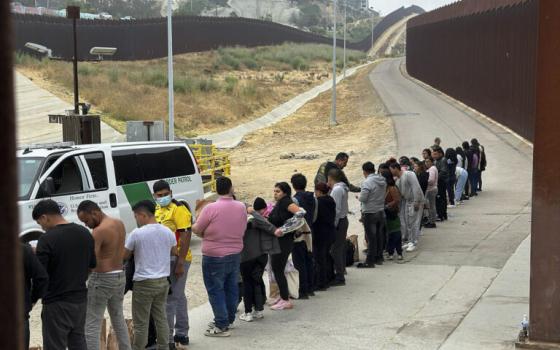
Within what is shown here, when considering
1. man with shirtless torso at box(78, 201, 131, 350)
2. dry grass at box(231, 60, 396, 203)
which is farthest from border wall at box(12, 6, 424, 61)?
man with shirtless torso at box(78, 201, 131, 350)

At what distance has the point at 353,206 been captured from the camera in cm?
2150

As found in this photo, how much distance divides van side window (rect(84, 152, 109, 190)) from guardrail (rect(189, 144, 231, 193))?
10.2 meters

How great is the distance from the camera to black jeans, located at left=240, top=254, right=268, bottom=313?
9.79 metres

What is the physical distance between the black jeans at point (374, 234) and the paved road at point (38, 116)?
23.5 meters

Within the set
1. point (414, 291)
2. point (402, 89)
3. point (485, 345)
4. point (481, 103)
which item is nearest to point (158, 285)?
point (485, 345)

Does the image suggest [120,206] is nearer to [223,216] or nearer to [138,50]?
[223,216]

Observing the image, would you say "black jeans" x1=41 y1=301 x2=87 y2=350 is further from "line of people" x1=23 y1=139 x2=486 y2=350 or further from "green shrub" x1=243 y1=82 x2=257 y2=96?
"green shrub" x1=243 y1=82 x2=257 y2=96

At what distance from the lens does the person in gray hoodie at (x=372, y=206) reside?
12.9 m

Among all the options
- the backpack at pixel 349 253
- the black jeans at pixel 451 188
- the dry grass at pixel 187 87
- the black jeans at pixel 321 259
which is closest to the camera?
the black jeans at pixel 321 259

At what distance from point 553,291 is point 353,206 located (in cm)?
1338

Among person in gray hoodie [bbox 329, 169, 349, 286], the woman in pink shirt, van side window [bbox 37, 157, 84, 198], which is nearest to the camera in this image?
the woman in pink shirt

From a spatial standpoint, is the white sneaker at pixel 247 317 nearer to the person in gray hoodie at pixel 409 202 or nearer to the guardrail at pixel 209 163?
the person in gray hoodie at pixel 409 202

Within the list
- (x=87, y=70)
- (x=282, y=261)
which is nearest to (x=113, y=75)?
(x=87, y=70)

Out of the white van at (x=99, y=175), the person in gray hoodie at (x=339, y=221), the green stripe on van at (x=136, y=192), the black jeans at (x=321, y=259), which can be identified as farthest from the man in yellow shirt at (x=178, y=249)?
the green stripe on van at (x=136, y=192)
